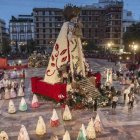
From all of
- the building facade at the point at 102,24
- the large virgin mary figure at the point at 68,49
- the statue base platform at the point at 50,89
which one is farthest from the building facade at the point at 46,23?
the large virgin mary figure at the point at 68,49

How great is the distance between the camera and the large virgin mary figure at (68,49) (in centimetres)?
2748

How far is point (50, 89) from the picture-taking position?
26781mm

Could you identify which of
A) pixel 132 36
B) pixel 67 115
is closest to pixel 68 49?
pixel 67 115

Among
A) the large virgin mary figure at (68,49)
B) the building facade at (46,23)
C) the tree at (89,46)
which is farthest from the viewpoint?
the building facade at (46,23)

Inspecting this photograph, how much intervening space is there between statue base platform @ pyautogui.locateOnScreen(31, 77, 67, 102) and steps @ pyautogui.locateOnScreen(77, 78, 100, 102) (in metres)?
1.34

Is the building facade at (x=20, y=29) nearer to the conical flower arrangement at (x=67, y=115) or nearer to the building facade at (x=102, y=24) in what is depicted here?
the building facade at (x=102, y=24)

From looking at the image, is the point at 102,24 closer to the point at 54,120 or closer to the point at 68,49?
the point at 68,49

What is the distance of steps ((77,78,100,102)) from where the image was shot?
81.9ft

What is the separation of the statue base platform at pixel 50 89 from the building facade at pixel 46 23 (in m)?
82.7

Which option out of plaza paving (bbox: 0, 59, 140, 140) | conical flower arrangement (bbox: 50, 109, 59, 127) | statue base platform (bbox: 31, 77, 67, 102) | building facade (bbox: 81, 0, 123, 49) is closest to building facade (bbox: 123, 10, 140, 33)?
building facade (bbox: 81, 0, 123, 49)

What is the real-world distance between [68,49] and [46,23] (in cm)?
8552

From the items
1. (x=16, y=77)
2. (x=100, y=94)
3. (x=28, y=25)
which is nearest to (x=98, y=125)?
(x=100, y=94)

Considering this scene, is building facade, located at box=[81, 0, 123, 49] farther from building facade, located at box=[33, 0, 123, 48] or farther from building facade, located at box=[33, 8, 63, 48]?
building facade, located at box=[33, 8, 63, 48]

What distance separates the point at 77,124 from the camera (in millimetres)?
20453
